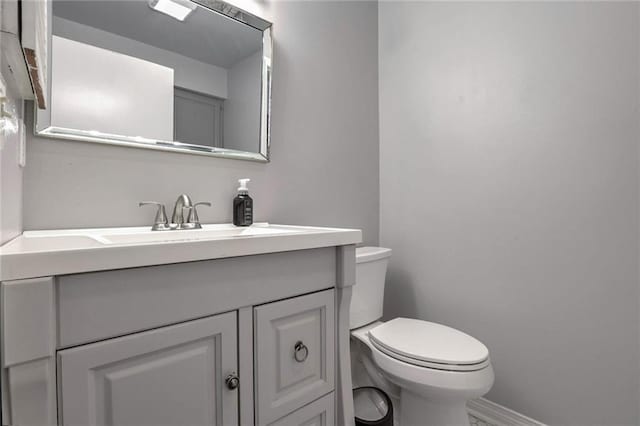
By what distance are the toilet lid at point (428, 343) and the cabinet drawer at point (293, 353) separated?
1.19ft

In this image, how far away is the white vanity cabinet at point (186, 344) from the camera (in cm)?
51

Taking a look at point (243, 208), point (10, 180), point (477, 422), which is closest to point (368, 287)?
point (243, 208)

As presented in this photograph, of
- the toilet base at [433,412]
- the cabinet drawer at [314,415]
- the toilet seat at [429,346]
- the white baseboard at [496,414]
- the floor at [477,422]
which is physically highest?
the toilet seat at [429,346]

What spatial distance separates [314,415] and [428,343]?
20.9 inches

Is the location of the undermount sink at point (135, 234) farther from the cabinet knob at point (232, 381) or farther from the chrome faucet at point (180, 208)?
the cabinet knob at point (232, 381)

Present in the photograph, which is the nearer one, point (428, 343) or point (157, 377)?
point (157, 377)

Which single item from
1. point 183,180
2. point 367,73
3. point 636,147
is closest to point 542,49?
point 636,147

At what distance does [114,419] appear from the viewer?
1.93 feet

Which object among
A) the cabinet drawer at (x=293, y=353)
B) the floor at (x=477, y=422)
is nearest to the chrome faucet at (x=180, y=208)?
the cabinet drawer at (x=293, y=353)

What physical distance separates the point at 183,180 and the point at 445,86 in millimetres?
1298

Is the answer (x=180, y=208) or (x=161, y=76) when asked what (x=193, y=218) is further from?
(x=161, y=76)

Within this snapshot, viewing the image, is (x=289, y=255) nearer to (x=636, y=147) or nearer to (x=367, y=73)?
(x=636, y=147)

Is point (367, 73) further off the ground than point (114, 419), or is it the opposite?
point (367, 73)

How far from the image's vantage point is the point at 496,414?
145cm
